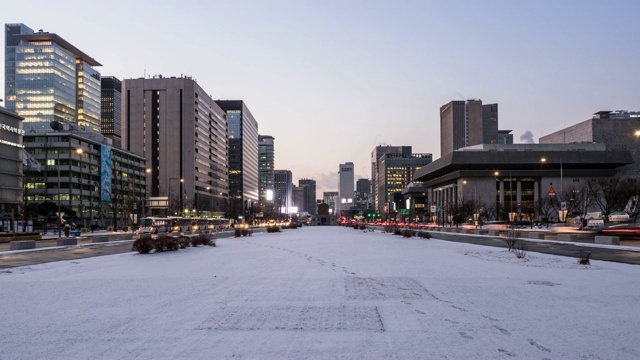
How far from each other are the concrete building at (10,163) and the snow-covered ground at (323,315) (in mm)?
92815

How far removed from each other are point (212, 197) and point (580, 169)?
445 ft

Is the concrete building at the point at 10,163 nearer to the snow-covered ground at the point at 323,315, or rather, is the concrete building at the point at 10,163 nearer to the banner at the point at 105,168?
the banner at the point at 105,168

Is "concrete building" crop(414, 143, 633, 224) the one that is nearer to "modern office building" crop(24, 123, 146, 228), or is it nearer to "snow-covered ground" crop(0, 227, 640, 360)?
"modern office building" crop(24, 123, 146, 228)

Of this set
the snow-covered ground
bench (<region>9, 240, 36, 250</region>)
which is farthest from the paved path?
the snow-covered ground

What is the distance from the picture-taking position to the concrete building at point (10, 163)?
96.3 meters

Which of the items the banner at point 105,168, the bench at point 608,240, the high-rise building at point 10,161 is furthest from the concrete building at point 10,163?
the bench at point 608,240

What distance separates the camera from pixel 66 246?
129 ft

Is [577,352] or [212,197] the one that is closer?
[577,352]

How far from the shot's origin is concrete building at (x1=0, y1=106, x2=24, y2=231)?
96319 millimetres

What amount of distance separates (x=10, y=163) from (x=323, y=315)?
111402mm

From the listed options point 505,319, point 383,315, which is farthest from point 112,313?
point 505,319

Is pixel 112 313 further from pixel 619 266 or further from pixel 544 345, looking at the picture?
pixel 619 266

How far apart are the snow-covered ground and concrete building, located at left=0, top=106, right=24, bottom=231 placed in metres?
92.8

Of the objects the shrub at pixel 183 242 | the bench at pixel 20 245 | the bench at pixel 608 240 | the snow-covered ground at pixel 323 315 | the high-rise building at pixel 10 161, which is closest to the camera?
the snow-covered ground at pixel 323 315
